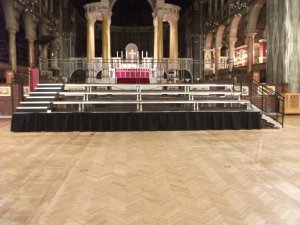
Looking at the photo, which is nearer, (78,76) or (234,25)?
(234,25)

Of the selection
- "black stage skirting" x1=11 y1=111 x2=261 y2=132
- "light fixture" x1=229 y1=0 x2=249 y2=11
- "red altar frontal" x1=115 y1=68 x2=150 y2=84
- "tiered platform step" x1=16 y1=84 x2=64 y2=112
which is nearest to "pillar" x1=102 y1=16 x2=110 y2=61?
"red altar frontal" x1=115 y1=68 x2=150 y2=84

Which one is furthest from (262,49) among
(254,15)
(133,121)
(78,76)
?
(133,121)

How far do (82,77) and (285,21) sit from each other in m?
17.0

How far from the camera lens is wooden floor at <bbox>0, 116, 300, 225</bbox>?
3350mm

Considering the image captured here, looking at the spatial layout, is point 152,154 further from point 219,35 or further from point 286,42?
point 219,35

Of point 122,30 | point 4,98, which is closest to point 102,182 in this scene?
point 4,98

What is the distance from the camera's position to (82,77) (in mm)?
26969

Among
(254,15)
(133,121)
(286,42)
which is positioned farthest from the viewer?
(254,15)

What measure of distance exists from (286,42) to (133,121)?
29.0 feet

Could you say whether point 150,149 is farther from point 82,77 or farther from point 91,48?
point 82,77

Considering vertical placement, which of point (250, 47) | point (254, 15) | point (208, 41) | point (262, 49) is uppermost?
point (254, 15)

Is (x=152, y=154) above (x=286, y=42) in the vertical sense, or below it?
below

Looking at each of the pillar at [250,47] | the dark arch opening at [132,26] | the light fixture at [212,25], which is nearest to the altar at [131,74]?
the pillar at [250,47]

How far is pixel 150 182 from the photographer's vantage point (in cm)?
451
